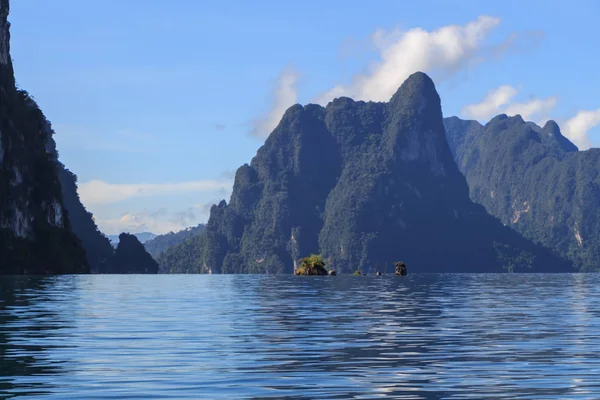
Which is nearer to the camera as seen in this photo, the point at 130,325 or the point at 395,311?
the point at 130,325

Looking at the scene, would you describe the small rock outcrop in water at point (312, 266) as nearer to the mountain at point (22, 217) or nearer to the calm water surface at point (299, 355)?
the mountain at point (22, 217)

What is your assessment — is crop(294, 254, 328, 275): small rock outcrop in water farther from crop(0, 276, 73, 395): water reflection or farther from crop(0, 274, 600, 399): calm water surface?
crop(0, 274, 600, 399): calm water surface

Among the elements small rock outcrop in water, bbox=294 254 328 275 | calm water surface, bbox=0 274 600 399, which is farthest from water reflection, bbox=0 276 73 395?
small rock outcrop in water, bbox=294 254 328 275

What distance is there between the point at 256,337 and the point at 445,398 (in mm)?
14308

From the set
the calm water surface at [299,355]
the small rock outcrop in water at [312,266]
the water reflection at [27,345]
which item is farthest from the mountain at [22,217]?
the calm water surface at [299,355]

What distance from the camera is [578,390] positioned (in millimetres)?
18000

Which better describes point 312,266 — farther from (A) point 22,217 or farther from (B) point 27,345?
(B) point 27,345

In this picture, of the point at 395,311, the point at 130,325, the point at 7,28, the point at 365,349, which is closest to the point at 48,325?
the point at 130,325

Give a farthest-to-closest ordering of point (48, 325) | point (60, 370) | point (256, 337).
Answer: point (48, 325) → point (256, 337) → point (60, 370)

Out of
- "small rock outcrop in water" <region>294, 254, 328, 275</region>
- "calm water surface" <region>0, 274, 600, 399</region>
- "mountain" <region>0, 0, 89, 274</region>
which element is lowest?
"calm water surface" <region>0, 274, 600, 399</region>

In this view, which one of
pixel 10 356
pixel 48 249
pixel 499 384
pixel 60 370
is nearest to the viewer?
pixel 499 384

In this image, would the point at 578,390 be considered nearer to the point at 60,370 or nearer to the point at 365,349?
the point at 365,349

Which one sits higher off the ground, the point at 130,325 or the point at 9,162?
the point at 9,162

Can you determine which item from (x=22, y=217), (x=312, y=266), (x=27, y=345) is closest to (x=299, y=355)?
(x=27, y=345)
